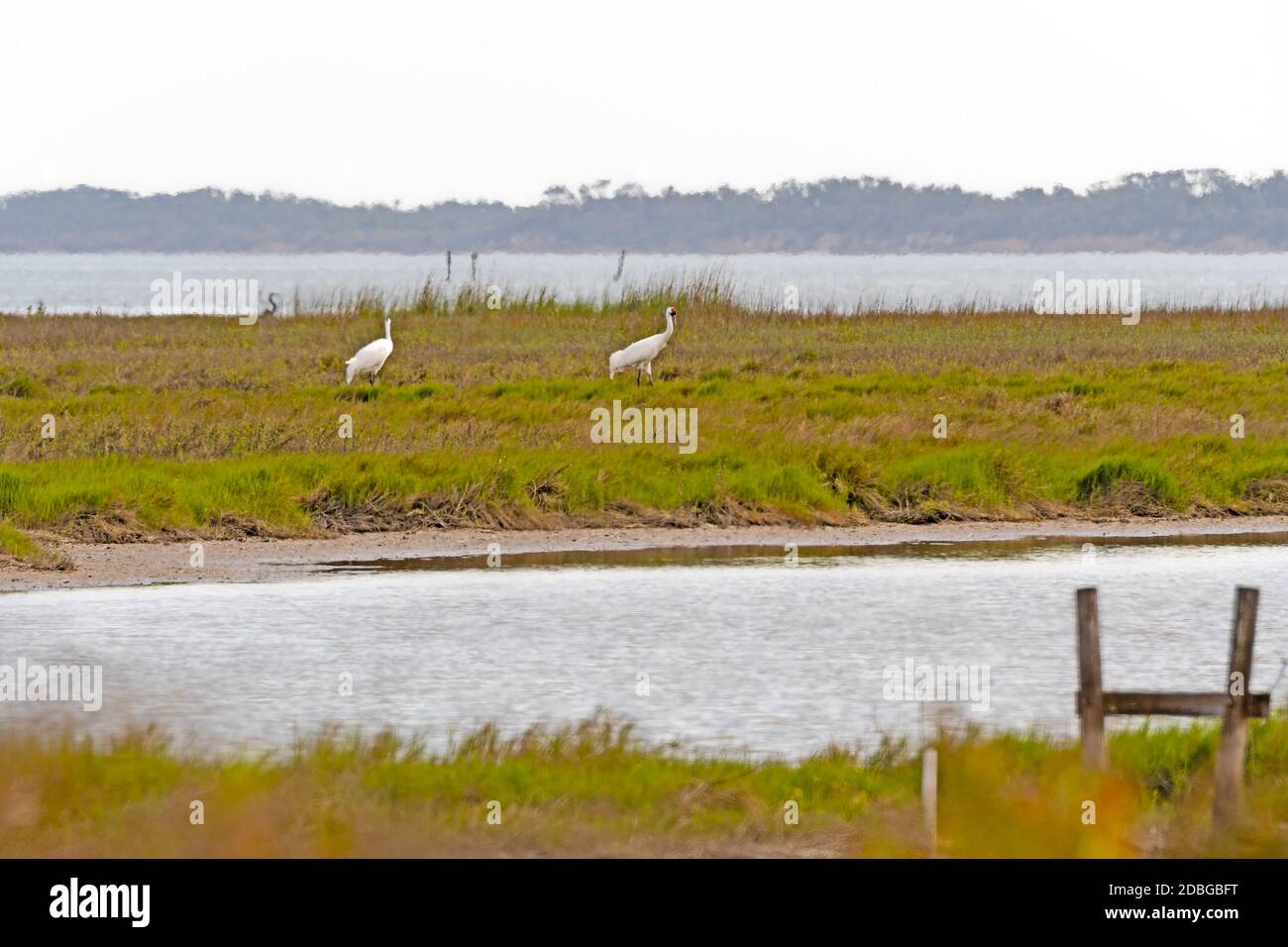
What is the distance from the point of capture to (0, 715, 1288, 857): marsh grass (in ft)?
26.7

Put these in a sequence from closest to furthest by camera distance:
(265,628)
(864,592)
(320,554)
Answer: (265,628)
(864,592)
(320,554)

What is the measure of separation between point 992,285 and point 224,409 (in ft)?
362

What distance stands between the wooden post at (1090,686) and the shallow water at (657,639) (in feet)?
8.39

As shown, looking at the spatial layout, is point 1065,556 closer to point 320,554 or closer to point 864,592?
point 864,592

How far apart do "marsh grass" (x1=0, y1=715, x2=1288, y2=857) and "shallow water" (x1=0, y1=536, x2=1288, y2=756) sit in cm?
97

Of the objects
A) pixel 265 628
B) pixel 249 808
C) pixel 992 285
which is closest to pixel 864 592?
pixel 265 628

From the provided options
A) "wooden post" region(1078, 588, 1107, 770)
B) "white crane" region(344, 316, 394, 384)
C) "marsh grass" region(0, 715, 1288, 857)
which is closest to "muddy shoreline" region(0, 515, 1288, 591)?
"marsh grass" region(0, 715, 1288, 857)

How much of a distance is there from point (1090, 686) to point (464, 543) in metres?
12.1

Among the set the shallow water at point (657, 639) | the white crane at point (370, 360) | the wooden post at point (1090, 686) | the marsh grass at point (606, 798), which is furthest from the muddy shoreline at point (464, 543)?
the wooden post at point (1090, 686)

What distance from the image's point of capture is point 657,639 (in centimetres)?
1508

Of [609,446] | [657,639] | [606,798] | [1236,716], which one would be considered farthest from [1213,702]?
[609,446]

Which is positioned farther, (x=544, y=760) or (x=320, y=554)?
(x=320, y=554)

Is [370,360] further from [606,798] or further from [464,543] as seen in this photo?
[606,798]

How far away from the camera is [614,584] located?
17.8 metres
